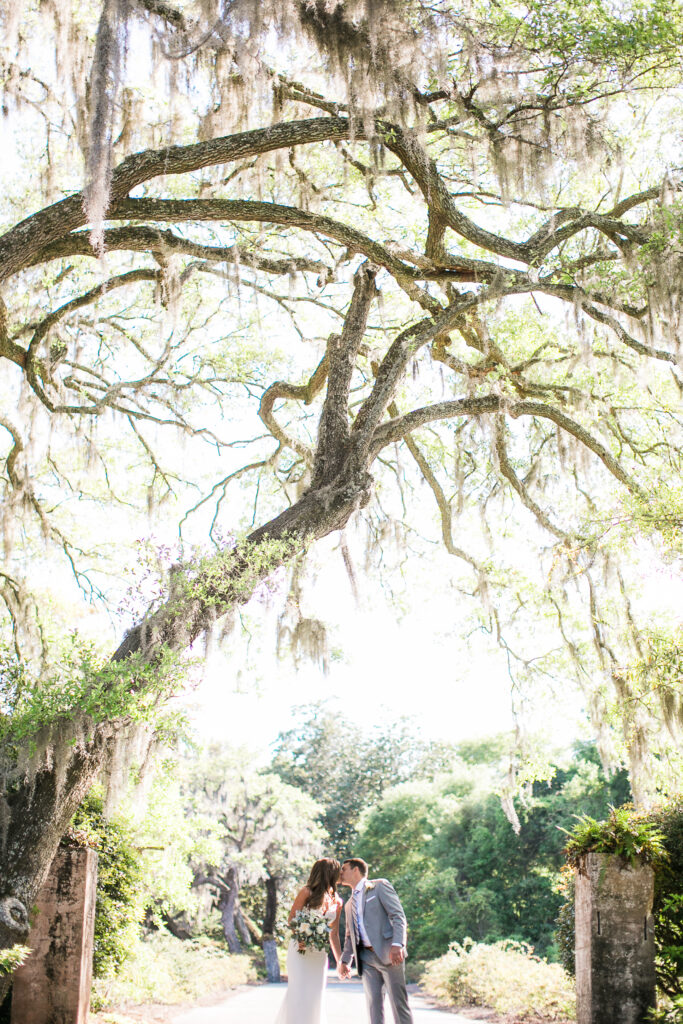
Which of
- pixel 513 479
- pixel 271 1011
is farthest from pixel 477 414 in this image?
pixel 271 1011

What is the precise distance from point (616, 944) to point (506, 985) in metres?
5.20

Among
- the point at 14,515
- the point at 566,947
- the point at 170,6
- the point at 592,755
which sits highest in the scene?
the point at 170,6

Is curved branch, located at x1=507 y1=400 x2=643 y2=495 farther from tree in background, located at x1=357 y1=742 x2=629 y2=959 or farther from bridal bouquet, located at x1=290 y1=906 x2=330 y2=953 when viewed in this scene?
tree in background, located at x1=357 y1=742 x2=629 y2=959

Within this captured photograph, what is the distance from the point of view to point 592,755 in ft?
68.1

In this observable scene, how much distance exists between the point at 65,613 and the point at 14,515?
1885mm

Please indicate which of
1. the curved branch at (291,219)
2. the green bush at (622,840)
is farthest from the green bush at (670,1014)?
the curved branch at (291,219)

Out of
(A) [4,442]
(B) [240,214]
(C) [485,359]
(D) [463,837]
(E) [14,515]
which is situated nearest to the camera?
(B) [240,214]

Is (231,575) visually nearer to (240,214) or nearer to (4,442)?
(240,214)

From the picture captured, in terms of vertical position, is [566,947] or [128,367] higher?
[128,367]

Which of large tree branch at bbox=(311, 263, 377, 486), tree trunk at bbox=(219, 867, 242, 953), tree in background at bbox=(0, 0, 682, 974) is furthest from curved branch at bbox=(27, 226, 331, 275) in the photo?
tree trunk at bbox=(219, 867, 242, 953)

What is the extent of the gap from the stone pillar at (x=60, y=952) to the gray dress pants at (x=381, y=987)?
87.5 inches

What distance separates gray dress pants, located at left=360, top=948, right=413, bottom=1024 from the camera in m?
4.71

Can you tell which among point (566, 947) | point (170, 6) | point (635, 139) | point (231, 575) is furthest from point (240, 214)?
point (566, 947)

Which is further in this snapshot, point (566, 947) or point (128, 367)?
point (128, 367)
